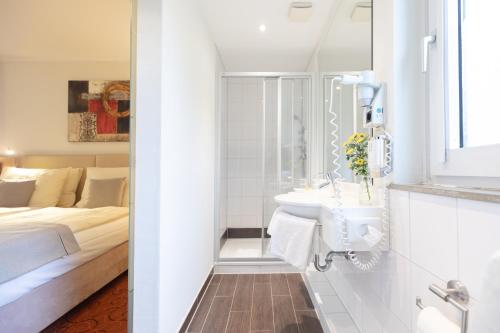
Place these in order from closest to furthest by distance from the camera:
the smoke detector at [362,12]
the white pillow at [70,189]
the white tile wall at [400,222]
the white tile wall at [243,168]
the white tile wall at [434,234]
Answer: the white tile wall at [434,234] < the white tile wall at [400,222] < the smoke detector at [362,12] < the white pillow at [70,189] < the white tile wall at [243,168]

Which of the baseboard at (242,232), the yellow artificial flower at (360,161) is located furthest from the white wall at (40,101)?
the yellow artificial flower at (360,161)

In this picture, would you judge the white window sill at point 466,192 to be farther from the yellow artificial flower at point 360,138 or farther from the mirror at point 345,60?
the mirror at point 345,60

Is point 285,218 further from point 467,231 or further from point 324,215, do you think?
point 467,231

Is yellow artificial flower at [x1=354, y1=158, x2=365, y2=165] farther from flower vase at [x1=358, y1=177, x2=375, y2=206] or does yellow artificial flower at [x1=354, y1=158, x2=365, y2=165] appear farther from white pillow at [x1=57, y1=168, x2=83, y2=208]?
white pillow at [x1=57, y1=168, x2=83, y2=208]

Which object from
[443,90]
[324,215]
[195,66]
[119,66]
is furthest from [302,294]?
[119,66]

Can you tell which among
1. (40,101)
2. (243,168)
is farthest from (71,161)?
(243,168)

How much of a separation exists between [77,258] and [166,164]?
1266 mm

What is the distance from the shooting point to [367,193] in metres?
1.20

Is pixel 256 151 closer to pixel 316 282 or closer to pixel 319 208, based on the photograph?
pixel 316 282

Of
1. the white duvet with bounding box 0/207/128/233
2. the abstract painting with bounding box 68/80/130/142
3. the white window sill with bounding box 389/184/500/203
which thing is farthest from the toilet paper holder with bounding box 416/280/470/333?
the abstract painting with bounding box 68/80/130/142

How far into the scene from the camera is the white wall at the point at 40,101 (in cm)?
337

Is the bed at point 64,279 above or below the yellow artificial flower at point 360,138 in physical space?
below

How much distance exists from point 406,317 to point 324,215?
1.56ft

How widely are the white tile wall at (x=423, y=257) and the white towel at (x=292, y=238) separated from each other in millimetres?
326
